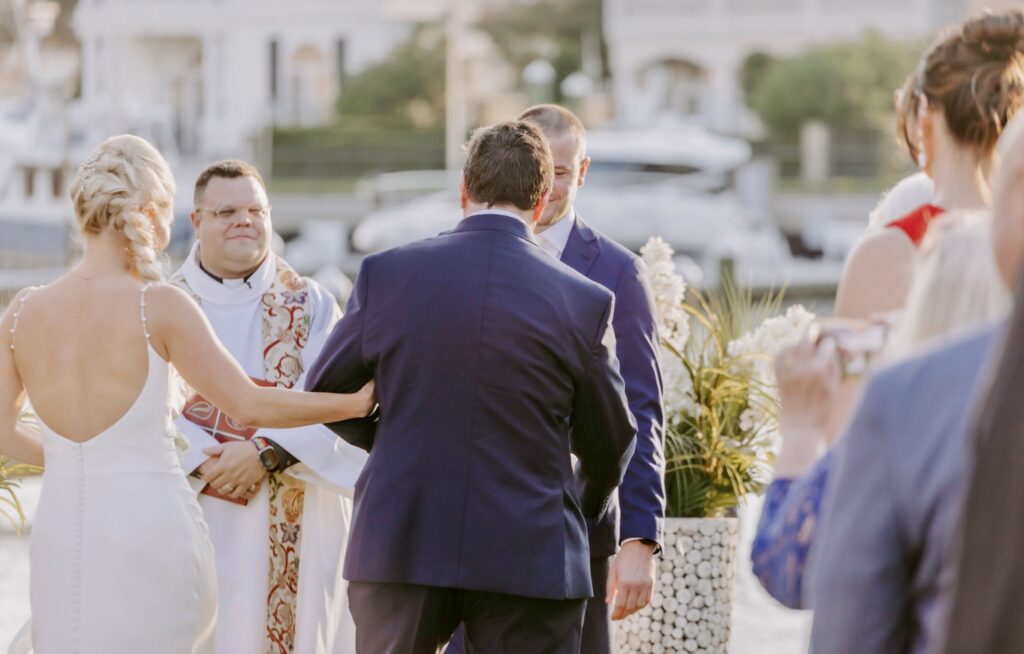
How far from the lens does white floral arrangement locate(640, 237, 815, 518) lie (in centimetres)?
511

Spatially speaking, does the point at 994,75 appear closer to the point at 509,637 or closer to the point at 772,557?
the point at 772,557

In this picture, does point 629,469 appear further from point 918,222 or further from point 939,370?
point 939,370

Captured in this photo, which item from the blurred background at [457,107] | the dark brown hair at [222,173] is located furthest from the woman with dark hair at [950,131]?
the blurred background at [457,107]

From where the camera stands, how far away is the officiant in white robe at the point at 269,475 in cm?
444

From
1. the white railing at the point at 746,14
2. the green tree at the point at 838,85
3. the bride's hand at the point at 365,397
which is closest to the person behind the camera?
the bride's hand at the point at 365,397

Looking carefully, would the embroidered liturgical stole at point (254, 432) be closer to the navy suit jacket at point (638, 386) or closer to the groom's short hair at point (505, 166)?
the navy suit jacket at point (638, 386)

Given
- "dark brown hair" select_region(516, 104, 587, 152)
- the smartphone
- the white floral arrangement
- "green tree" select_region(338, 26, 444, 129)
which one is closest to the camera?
the smartphone

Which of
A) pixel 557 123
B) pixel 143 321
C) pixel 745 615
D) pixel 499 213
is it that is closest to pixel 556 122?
pixel 557 123

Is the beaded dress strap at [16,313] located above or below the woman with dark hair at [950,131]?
below

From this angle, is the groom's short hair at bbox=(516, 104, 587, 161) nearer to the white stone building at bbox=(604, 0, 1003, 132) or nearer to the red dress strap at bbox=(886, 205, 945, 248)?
the red dress strap at bbox=(886, 205, 945, 248)

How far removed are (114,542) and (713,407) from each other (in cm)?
227

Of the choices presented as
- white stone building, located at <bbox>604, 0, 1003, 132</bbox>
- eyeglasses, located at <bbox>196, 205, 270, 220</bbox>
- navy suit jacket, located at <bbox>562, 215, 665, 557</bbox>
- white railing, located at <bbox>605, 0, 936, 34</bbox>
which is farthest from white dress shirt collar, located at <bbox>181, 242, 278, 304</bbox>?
white railing, located at <bbox>605, 0, 936, 34</bbox>

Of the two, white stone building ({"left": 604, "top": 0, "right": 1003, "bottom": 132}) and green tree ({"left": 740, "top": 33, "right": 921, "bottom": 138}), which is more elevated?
white stone building ({"left": 604, "top": 0, "right": 1003, "bottom": 132})

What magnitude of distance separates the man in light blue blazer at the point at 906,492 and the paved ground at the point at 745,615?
460 cm
